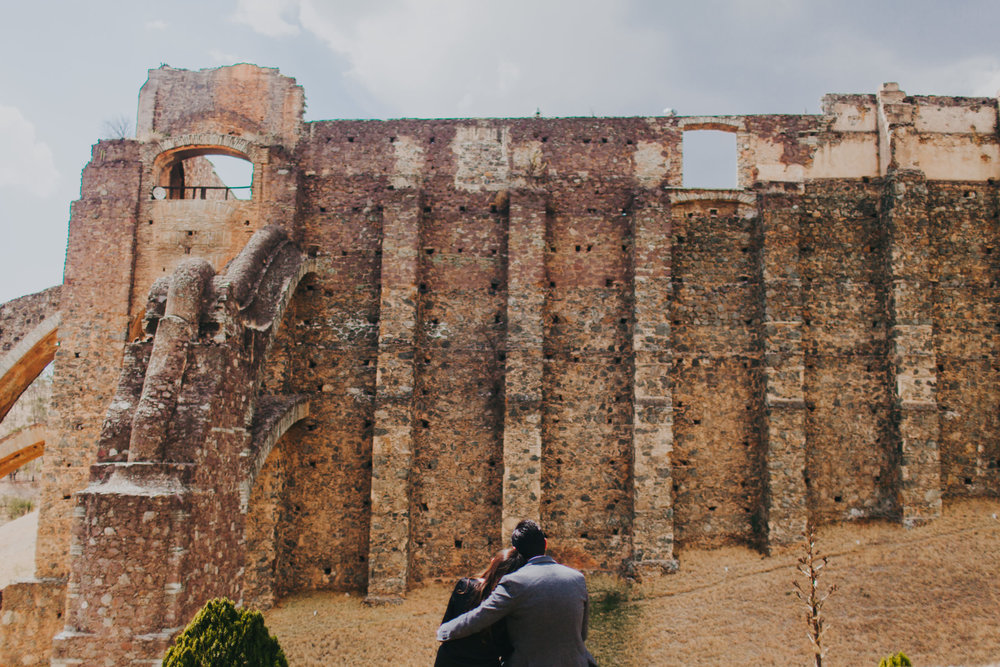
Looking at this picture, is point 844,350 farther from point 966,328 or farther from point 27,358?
point 27,358

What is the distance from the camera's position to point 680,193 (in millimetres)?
12312

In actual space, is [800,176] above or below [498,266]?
above

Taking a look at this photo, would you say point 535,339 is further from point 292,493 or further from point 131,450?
point 131,450

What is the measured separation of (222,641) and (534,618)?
3743mm

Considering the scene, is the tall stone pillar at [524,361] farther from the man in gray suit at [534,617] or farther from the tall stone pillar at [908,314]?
the man in gray suit at [534,617]

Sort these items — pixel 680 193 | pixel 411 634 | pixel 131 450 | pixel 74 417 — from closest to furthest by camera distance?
pixel 131 450
pixel 411 634
pixel 74 417
pixel 680 193

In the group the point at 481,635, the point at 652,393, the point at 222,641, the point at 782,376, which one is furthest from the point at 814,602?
the point at 782,376

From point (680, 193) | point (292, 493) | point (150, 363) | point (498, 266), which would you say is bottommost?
point (292, 493)

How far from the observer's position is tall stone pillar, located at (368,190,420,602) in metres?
11.0

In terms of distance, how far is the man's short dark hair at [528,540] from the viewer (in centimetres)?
396

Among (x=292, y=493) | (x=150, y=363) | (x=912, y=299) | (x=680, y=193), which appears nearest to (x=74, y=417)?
(x=292, y=493)

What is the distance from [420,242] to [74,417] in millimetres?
6428

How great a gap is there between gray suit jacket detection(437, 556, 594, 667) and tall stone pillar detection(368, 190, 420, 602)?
754 cm

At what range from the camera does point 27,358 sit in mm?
12984
